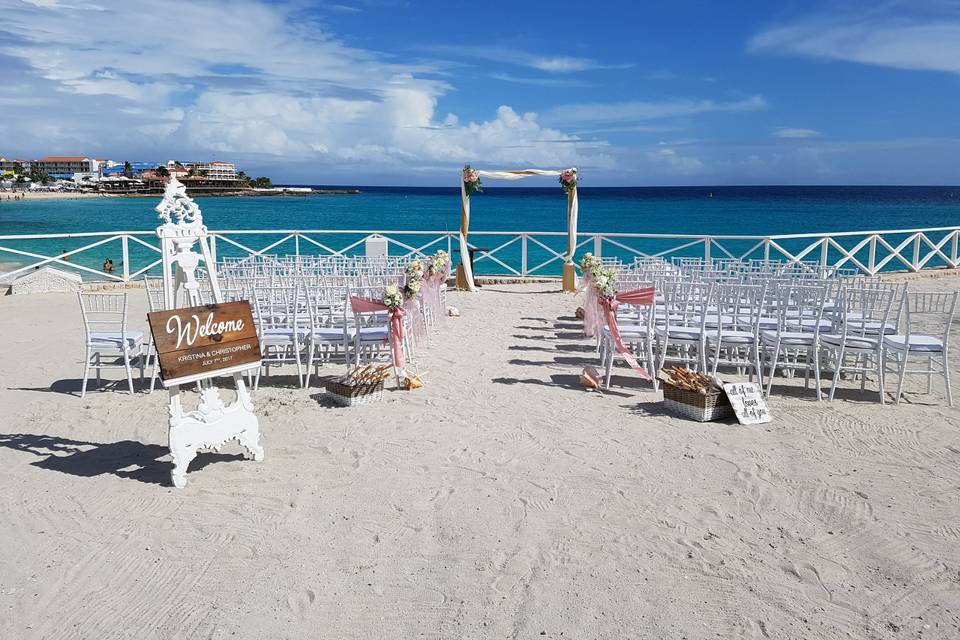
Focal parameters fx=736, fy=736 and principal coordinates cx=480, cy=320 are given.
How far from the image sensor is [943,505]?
4.46m

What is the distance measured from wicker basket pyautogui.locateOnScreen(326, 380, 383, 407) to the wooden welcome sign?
1.42 meters

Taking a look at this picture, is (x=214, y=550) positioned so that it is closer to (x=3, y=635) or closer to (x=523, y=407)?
(x=3, y=635)

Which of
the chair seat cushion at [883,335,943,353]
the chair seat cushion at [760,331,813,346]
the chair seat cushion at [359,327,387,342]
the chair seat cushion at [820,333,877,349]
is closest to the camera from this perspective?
the chair seat cushion at [883,335,943,353]

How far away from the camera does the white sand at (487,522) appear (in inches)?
131

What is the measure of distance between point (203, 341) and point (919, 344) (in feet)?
19.4

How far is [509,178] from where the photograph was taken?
14.5 m

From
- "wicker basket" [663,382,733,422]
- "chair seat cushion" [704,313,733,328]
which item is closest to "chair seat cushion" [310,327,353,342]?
"wicker basket" [663,382,733,422]

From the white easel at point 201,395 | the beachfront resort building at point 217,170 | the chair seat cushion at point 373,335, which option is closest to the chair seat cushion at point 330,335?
the chair seat cushion at point 373,335

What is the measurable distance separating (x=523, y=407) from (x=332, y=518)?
8.29 feet

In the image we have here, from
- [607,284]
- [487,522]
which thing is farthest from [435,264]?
[487,522]

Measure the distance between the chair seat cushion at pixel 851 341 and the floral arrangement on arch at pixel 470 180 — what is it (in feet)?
27.6

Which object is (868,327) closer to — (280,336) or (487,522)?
(487,522)

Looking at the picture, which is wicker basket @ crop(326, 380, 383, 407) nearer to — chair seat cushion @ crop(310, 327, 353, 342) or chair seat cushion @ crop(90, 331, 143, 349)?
chair seat cushion @ crop(310, 327, 353, 342)

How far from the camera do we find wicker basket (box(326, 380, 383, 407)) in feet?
21.3
